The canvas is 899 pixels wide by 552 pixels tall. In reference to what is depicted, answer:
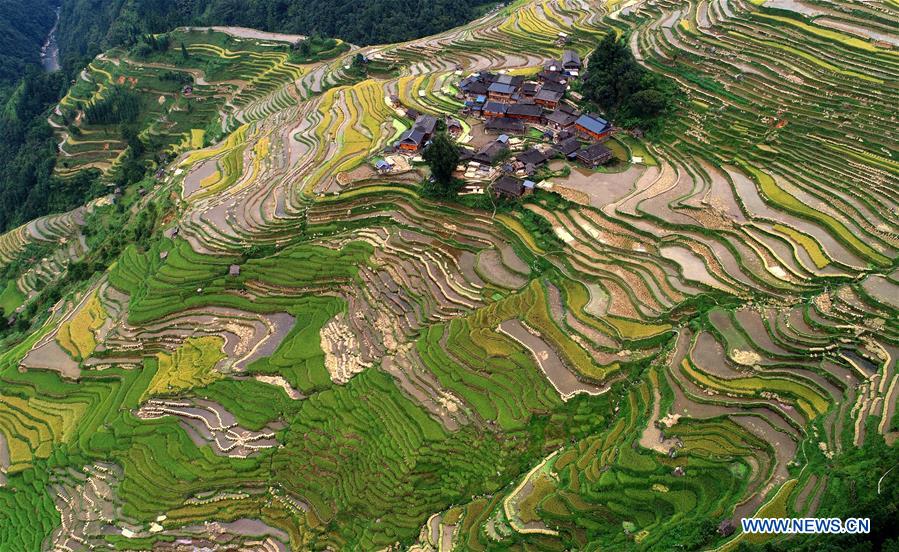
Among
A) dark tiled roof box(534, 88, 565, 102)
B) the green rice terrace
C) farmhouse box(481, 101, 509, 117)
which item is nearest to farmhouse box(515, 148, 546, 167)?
the green rice terrace

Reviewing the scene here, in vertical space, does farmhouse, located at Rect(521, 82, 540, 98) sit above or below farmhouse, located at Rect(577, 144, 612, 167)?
above

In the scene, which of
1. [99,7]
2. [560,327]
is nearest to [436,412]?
[560,327]

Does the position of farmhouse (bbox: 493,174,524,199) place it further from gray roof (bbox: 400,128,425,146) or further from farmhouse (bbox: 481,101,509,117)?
farmhouse (bbox: 481,101,509,117)

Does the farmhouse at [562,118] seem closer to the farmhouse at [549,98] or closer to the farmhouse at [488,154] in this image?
the farmhouse at [549,98]

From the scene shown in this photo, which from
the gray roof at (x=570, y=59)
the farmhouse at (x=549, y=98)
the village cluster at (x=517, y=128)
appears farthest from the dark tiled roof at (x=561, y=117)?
the gray roof at (x=570, y=59)

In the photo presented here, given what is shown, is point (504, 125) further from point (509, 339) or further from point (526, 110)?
point (509, 339)

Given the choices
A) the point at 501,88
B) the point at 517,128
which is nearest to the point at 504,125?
the point at 517,128
